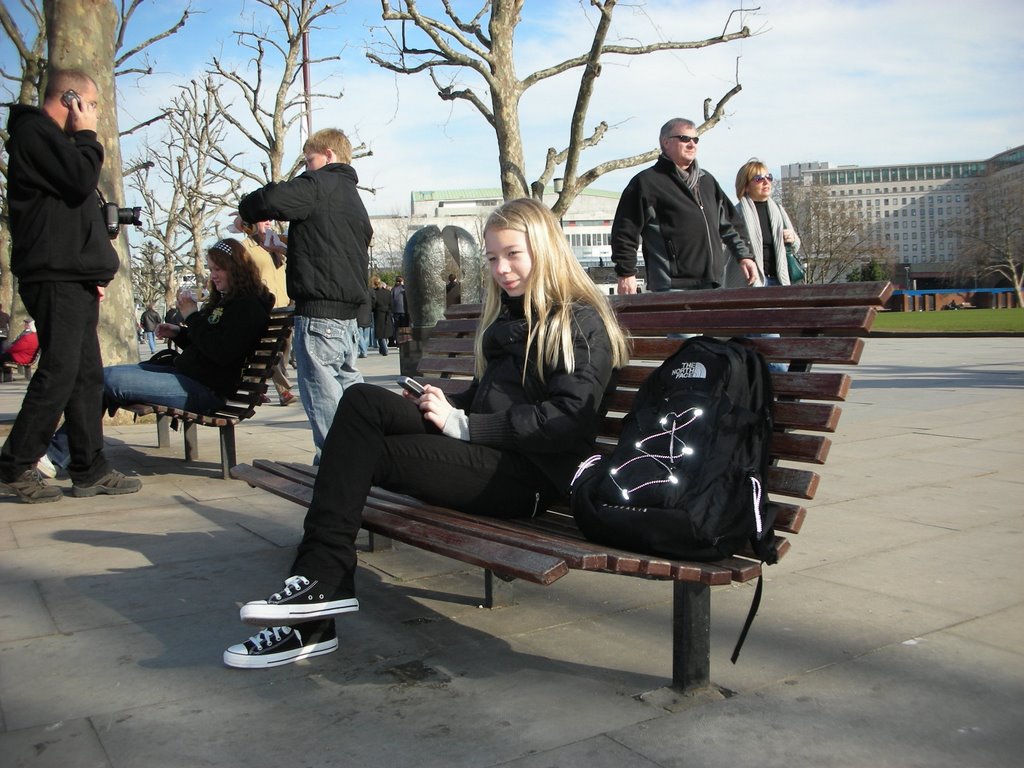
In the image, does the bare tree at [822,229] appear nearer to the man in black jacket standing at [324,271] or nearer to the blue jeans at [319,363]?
the man in black jacket standing at [324,271]

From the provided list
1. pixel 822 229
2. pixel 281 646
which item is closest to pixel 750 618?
pixel 281 646

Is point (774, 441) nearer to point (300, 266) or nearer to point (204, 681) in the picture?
point (204, 681)

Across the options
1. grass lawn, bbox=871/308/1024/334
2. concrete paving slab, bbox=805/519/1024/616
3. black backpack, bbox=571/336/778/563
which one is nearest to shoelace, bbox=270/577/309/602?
black backpack, bbox=571/336/778/563

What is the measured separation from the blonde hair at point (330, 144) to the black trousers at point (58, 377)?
1431mm

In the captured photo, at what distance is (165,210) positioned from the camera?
55.1 meters

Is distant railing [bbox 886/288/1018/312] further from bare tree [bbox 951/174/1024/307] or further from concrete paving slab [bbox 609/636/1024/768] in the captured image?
concrete paving slab [bbox 609/636/1024/768]

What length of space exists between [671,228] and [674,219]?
0.18ft

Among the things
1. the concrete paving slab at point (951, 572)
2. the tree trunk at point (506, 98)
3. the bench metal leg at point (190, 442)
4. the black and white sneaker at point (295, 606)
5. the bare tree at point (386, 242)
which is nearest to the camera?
the black and white sneaker at point (295, 606)

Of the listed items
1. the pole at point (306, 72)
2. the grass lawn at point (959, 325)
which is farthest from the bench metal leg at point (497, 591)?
the pole at point (306, 72)

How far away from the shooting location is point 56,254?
5.29 meters

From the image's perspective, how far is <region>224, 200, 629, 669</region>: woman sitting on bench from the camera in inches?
115

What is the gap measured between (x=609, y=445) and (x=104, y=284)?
3.43m

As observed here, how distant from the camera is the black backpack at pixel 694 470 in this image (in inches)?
99.4

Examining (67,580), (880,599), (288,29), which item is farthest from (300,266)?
(288,29)
